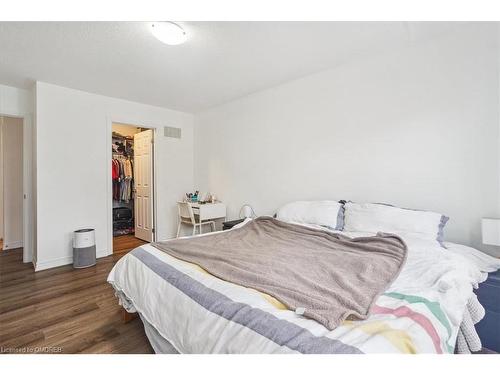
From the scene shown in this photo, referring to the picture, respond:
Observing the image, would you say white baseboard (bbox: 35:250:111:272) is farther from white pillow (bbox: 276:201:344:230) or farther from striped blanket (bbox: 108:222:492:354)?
white pillow (bbox: 276:201:344:230)

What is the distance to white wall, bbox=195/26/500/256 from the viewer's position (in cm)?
180

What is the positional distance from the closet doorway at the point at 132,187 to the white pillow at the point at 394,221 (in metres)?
3.23

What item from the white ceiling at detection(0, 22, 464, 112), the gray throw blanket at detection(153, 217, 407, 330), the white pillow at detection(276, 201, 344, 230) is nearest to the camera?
the gray throw blanket at detection(153, 217, 407, 330)

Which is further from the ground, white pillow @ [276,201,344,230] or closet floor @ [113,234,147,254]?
white pillow @ [276,201,344,230]

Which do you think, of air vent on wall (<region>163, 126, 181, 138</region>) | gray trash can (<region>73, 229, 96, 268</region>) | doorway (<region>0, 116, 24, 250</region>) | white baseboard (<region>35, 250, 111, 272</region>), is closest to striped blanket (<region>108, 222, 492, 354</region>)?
gray trash can (<region>73, 229, 96, 268</region>)

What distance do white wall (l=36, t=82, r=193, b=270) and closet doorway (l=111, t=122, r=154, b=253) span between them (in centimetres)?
44

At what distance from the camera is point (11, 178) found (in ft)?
12.4

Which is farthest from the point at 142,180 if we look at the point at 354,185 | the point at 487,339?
the point at 487,339

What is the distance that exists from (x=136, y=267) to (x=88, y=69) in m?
2.28

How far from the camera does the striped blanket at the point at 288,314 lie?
73cm

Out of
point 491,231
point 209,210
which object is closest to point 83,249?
point 209,210

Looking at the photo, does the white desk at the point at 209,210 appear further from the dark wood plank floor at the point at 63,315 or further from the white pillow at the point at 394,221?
the white pillow at the point at 394,221
